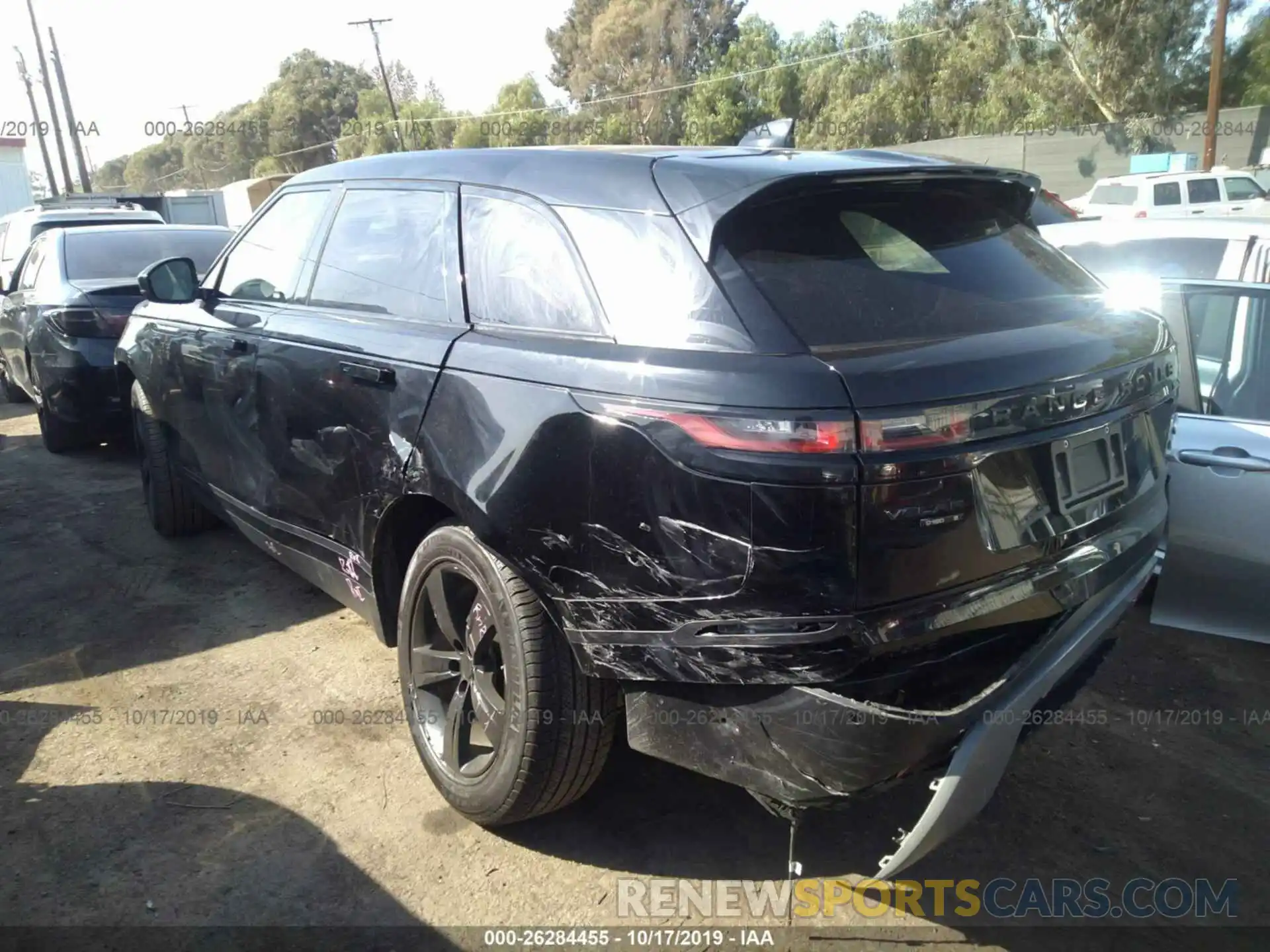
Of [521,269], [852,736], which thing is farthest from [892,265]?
[852,736]

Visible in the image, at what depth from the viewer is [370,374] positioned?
9.57ft

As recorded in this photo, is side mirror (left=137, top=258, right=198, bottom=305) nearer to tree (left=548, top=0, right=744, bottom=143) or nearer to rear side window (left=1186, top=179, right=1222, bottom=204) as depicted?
rear side window (left=1186, top=179, right=1222, bottom=204)

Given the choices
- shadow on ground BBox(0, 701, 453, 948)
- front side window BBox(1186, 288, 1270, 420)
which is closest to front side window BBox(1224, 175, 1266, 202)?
front side window BBox(1186, 288, 1270, 420)

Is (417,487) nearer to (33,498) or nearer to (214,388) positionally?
(214,388)

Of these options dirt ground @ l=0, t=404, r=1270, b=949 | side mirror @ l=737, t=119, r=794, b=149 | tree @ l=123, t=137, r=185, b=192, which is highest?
tree @ l=123, t=137, r=185, b=192

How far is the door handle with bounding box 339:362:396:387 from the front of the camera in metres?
2.84

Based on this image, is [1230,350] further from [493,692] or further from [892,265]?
[493,692]

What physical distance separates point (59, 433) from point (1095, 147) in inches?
1210

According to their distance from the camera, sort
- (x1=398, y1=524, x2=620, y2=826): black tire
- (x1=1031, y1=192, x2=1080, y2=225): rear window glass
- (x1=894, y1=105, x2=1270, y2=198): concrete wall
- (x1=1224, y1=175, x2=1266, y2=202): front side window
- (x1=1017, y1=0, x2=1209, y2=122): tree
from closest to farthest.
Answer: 1. (x1=398, y1=524, x2=620, y2=826): black tire
2. (x1=1031, y1=192, x2=1080, y2=225): rear window glass
3. (x1=1224, y1=175, x2=1266, y2=202): front side window
4. (x1=894, y1=105, x2=1270, y2=198): concrete wall
5. (x1=1017, y1=0, x2=1209, y2=122): tree

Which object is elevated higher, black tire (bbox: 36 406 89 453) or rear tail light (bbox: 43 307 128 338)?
rear tail light (bbox: 43 307 128 338)

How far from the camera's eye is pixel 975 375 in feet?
6.91

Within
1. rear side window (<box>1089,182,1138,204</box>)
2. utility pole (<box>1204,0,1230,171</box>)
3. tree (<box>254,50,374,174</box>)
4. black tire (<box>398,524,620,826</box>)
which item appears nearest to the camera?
black tire (<box>398,524,620,826</box>)

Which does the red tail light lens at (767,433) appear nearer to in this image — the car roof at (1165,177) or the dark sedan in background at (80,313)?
the dark sedan in background at (80,313)

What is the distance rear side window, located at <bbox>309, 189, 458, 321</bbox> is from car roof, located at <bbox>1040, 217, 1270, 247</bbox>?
2870 mm
